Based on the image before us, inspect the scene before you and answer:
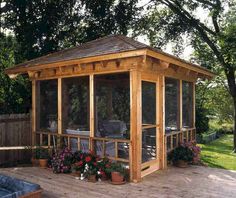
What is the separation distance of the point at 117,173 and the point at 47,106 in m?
3.34

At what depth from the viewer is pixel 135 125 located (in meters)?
6.39

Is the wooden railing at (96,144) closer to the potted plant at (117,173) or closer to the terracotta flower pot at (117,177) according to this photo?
the potted plant at (117,173)

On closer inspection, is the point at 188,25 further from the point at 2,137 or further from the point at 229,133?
the point at 229,133

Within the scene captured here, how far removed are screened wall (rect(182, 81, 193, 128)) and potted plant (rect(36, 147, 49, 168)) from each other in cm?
403

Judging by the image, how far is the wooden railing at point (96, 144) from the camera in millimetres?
6707

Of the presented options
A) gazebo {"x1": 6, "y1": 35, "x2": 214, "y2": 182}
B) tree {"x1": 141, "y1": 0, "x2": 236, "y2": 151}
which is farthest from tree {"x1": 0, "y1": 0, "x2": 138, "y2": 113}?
gazebo {"x1": 6, "y1": 35, "x2": 214, "y2": 182}

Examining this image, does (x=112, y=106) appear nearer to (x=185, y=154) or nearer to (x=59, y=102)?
(x=59, y=102)

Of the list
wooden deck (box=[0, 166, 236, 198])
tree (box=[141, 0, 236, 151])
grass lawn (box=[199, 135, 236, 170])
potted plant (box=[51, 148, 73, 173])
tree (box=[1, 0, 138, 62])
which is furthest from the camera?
tree (box=[141, 0, 236, 151])

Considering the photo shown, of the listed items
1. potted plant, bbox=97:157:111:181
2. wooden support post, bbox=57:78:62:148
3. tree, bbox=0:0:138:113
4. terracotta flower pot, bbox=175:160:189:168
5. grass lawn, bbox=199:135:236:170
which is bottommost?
grass lawn, bbox=199:135:236:170

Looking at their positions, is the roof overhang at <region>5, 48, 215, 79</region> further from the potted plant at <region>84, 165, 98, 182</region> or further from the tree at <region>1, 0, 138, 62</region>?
the tree at <region>1, 0, 138, 62</region>

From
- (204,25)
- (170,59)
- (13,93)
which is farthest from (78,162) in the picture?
(204,25)

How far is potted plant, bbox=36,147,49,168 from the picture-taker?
25.7ft

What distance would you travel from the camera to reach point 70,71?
7648 millimetres

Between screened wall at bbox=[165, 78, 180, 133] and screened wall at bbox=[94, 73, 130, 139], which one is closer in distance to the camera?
screened wall at bbox=[94, 73, 130, 139]
